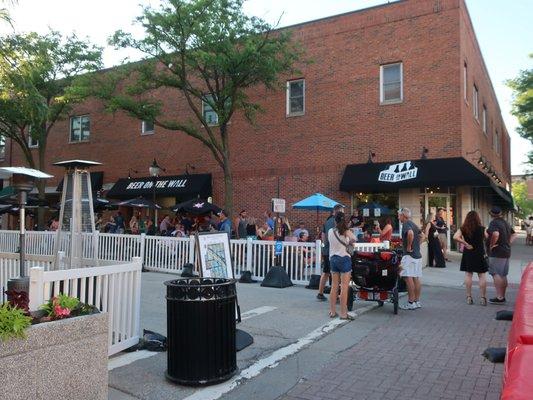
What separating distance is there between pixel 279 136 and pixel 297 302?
11.7 m

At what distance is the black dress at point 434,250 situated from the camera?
15.6m

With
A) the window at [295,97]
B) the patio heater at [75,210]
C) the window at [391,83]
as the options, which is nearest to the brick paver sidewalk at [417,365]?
the patio heater at [75,210]

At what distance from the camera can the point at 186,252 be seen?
44.4 feet

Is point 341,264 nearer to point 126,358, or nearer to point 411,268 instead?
point 411,268

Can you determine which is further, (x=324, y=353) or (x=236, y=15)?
(x=236, y=15)

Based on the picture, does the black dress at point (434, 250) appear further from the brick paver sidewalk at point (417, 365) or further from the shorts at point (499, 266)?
the brick paver sidewalk at point (417, 365)

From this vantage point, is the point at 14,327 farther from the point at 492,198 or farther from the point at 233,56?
the point at 492,198

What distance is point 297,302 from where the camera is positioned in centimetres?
957

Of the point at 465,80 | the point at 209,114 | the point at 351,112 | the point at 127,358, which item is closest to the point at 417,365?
the point at 127,358

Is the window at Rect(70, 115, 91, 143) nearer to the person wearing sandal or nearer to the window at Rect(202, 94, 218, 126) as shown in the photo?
the window at Rect(202, 94, 218, 126)

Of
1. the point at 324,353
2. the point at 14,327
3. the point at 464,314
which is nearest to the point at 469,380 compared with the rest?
the point at 324,353

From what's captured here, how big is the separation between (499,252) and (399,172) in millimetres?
7793

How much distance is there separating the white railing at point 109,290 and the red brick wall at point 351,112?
13.3 metres

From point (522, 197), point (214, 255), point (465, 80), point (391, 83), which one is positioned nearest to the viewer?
point (214, 255)
